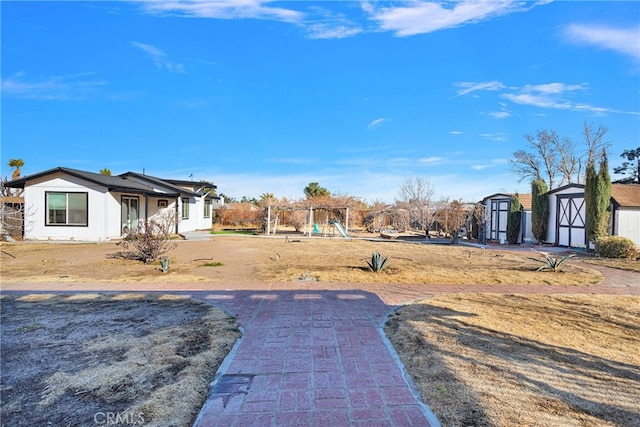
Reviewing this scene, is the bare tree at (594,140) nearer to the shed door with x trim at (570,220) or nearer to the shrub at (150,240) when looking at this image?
the shed door with x trim at (570,220)

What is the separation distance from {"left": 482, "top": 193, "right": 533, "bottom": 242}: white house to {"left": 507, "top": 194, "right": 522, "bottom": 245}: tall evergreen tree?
0.74 ft

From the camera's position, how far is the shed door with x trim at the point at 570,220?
624 inches

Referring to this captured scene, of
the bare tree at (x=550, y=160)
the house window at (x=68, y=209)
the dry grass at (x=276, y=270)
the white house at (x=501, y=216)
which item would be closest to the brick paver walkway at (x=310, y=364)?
the dry grass at (x=276, y=270)

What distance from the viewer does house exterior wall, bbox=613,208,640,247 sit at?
14.8 metres

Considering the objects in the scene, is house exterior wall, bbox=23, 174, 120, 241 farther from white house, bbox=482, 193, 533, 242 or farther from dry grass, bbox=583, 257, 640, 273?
white house, bbox=482, 193, 533, 242

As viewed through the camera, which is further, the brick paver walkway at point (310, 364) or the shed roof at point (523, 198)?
the shed roof at point (523, 198)

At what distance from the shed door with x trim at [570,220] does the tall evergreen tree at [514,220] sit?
2.06 metres

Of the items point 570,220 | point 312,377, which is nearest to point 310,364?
point 312,377

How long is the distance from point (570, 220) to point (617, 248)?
12.4ft

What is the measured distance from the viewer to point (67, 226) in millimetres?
16281

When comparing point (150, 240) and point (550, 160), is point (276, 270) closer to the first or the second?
point (150, 240)

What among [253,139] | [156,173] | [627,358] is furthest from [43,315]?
[156,173]

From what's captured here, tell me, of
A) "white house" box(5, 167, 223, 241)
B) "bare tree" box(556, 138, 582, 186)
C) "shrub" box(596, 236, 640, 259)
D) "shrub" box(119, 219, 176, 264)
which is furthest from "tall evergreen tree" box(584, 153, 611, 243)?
"bare tree" box(556, 138, 582, 186)

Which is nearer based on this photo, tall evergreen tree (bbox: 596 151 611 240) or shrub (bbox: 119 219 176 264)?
shrub (bbox: 119 219 176 264)
